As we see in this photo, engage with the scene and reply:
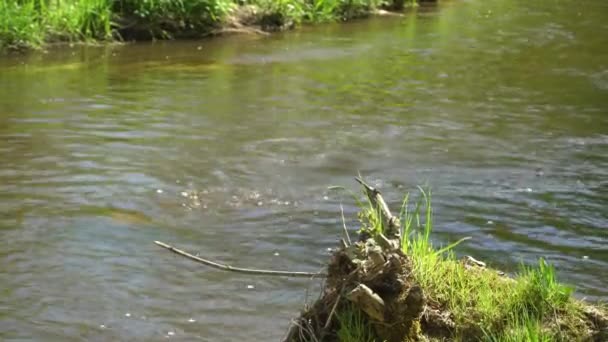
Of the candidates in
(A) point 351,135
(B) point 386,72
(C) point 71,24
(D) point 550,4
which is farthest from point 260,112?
(D) point 550,4

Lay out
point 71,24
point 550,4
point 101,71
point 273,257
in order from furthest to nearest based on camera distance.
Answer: point 550,4 < point 71,24 < point 101,71 < point 273,257

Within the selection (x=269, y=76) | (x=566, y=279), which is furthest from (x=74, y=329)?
(x=269, y=76)

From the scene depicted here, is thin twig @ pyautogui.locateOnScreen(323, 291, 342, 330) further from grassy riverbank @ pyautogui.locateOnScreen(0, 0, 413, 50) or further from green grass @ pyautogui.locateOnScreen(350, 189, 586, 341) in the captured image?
grassy riverbank @ pyautogui.locateOnScreen(0, 0, 413, 50)

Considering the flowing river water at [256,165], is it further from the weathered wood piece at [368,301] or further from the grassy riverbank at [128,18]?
the weathered wood piece at [368,301]

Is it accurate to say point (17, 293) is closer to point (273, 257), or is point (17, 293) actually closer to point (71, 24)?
point (273, 257)

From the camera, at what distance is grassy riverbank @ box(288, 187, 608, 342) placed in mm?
4191

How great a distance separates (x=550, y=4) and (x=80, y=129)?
40.5 feet

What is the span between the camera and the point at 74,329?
16.6ft

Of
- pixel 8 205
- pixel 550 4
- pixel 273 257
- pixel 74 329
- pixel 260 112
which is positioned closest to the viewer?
pixel 74 329

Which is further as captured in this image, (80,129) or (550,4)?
(550,4)

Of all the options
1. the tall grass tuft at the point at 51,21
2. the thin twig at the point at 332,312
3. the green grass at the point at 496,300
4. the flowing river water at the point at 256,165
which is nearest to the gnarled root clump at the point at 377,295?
the thin twig at the point at 332,312

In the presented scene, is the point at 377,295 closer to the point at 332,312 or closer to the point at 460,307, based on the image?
the point at 332,312

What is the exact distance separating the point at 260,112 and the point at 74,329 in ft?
17.9

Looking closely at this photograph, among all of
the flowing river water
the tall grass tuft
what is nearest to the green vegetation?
the flowing river water
